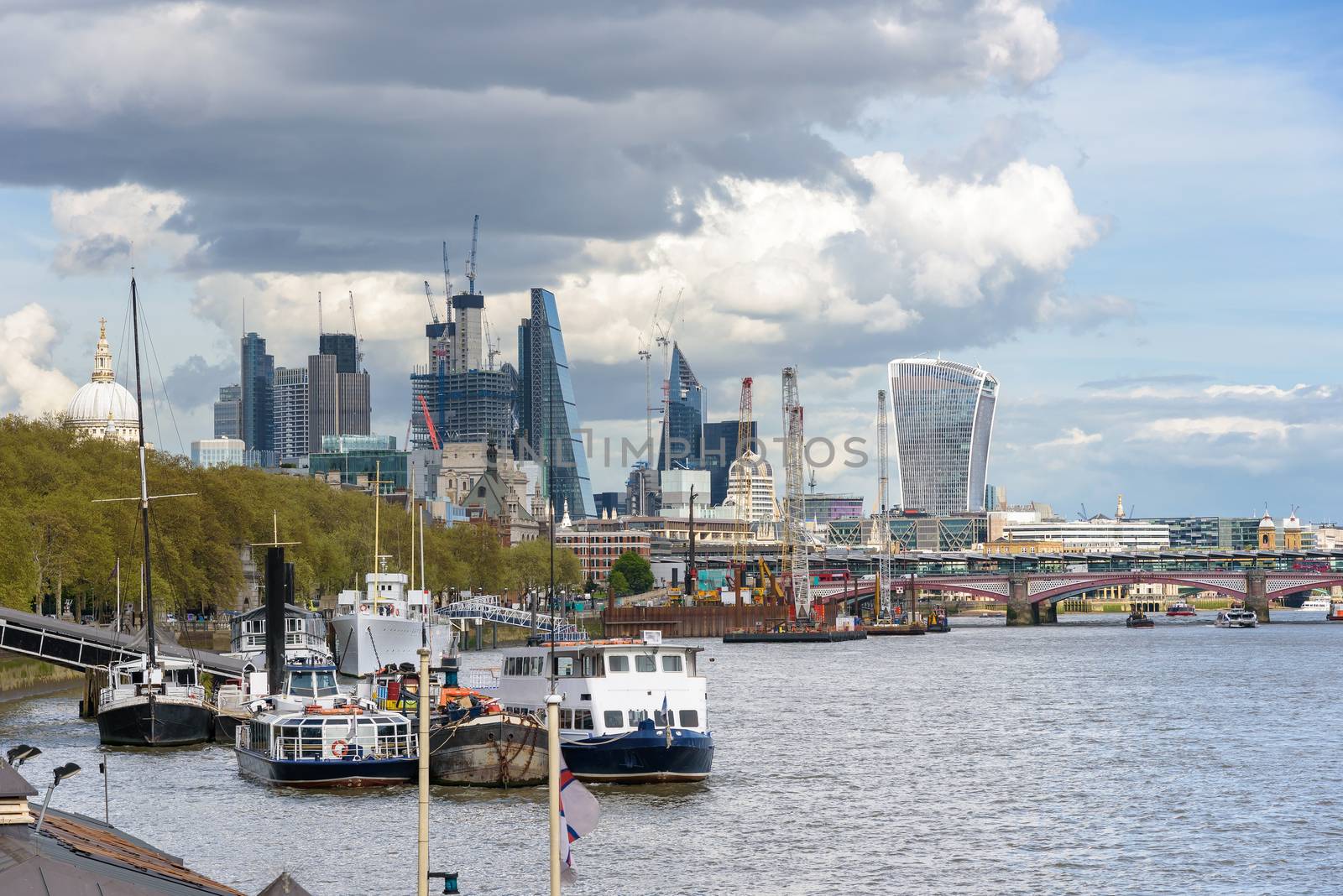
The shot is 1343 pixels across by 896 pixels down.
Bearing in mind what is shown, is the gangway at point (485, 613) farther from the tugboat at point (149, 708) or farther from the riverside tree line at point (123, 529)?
the tugboat at point (149, 708)

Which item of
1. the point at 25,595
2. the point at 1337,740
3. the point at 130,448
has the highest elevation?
the point at 130,448

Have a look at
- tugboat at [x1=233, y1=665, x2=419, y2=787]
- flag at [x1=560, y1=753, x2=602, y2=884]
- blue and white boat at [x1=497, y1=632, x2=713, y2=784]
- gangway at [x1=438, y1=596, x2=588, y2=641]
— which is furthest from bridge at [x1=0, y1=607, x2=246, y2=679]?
gangway at [x1=438, y1=596, x2=588, y2=641]

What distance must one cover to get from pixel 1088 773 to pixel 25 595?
64.5 meters

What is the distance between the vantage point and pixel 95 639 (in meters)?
93.5

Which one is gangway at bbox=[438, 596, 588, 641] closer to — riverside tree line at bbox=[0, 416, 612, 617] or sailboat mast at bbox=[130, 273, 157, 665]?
riverside tree line at bbox=[0, 416, 612, 617]

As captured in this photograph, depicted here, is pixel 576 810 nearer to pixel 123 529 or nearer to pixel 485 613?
pixel 123 529

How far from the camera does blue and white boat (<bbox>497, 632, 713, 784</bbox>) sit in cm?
6244

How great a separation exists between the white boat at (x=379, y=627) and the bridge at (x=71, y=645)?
800 inches

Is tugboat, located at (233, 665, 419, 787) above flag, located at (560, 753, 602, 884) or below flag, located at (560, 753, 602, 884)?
below

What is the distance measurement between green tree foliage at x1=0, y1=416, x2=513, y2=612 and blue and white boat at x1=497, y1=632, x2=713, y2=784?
51739mm

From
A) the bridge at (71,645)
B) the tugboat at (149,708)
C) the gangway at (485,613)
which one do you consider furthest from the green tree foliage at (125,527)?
the tugboat at (149,708)

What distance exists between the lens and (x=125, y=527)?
404 feet

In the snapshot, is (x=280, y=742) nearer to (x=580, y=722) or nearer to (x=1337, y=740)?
(x=580, y=722)

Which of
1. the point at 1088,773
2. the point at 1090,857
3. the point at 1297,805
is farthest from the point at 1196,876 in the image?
the point at 1088,773
